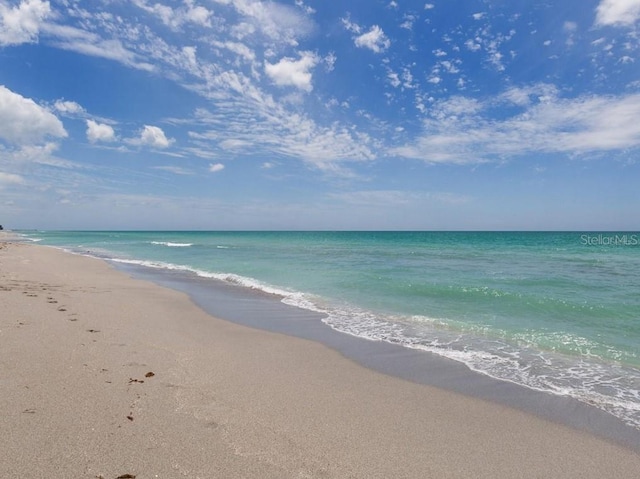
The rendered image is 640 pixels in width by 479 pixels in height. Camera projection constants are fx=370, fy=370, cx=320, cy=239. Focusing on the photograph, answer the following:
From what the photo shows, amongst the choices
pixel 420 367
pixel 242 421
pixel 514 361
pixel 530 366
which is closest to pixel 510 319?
pixel 514 361

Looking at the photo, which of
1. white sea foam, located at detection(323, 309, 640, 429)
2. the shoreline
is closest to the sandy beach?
the shoreline

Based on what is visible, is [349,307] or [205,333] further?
[349,307]

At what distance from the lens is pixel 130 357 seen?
6.30 meters

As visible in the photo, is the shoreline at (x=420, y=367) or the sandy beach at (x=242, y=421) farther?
the shoreline at (x=420, y=367)

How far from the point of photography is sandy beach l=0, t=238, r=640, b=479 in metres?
3.54

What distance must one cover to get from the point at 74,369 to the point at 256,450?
3.44 m

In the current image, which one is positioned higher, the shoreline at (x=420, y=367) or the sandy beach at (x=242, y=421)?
the sandy beach at (x=242, y=421)

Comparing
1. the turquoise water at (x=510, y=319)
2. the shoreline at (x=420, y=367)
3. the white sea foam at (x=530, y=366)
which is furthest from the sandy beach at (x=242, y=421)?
the turquoise water at (x=510, y=319)

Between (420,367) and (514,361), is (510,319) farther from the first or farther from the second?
(420,367)

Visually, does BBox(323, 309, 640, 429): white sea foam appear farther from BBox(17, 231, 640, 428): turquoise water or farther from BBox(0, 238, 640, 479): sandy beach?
BBox(0, 238, 640, 479): sandy beach

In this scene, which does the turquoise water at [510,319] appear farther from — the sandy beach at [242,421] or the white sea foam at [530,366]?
the sandy beach at [242,421]

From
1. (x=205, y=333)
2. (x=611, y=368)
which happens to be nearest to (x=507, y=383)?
(x=611, y=368)

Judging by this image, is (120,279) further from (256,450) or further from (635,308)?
(635,308)

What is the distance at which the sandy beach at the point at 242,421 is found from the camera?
3.54m
